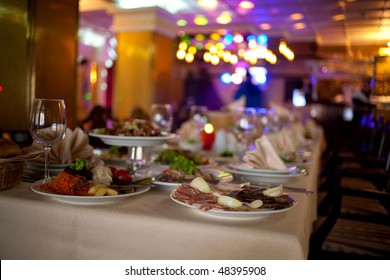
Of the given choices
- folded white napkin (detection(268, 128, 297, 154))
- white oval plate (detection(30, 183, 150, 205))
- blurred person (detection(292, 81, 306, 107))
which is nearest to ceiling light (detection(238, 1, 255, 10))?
folded white napkin (detection(268, 128, 297, 154))

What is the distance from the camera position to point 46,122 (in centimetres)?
131

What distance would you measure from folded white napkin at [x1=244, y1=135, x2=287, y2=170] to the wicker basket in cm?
86

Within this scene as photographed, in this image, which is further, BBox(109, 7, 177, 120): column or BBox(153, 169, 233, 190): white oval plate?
BBox(109, 7, 177, 120): column

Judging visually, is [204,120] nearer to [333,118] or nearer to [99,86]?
[333,118]

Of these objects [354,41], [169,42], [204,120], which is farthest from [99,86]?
[204,120]

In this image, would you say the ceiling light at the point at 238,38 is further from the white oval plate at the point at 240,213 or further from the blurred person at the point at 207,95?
the white oval plate at the point at 240,213

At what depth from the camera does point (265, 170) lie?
163cm

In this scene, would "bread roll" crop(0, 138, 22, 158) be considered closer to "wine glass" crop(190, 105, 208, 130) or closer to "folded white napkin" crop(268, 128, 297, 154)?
"folded white napkin" crop(268, 128, 297, 154)

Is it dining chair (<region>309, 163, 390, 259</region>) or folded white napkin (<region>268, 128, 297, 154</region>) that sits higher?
folded white napkin (<region>268, 128, 297, 154</region>)

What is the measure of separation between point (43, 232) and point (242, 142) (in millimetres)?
1410

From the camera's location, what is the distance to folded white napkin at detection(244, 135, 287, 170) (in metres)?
1.69

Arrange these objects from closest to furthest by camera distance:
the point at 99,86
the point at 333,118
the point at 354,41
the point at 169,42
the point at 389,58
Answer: the point at 389,58
the point at 333,118
the point at 169,42
the point at 354,41
the point at 99,86

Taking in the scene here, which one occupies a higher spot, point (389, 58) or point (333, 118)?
point (389, 58)

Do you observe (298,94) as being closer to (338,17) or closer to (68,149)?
(338,17)
